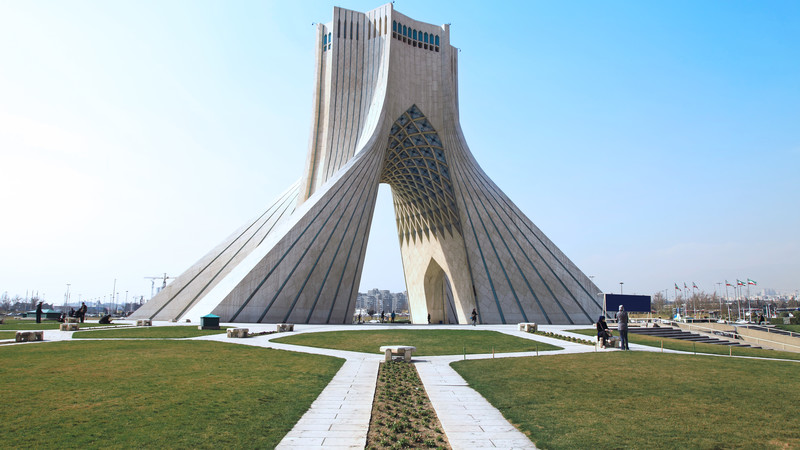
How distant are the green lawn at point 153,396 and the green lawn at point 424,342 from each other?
9.42 feet

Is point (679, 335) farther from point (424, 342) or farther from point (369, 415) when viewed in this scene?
point (369, 415)

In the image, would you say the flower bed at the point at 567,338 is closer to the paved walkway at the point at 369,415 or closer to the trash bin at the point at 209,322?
the paved walkway at the point at 369,415

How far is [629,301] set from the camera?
3222cm

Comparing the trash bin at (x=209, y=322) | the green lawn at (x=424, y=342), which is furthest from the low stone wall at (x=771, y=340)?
the trash bin at (x=209, y=322)

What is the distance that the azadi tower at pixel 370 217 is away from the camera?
22.9 meters

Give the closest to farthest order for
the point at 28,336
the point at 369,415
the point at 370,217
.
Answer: the point at 369,415 → the point at 28,336 → the point at 370,217

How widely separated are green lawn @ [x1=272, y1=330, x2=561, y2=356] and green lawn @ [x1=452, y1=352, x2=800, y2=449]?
249 cm

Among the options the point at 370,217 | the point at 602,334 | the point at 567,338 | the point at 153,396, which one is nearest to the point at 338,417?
the point at 153,396

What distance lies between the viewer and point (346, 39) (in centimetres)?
3225

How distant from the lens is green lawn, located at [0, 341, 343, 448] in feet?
15.6

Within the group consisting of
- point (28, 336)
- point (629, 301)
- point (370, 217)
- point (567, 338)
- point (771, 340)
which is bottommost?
point (771, 340)

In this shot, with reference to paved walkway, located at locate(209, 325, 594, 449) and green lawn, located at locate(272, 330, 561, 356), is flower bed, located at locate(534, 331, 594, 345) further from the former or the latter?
paved walkway, located at locate(209, 325, 594, 449)

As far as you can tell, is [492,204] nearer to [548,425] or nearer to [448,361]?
[448,361]

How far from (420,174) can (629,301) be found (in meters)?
16.7
